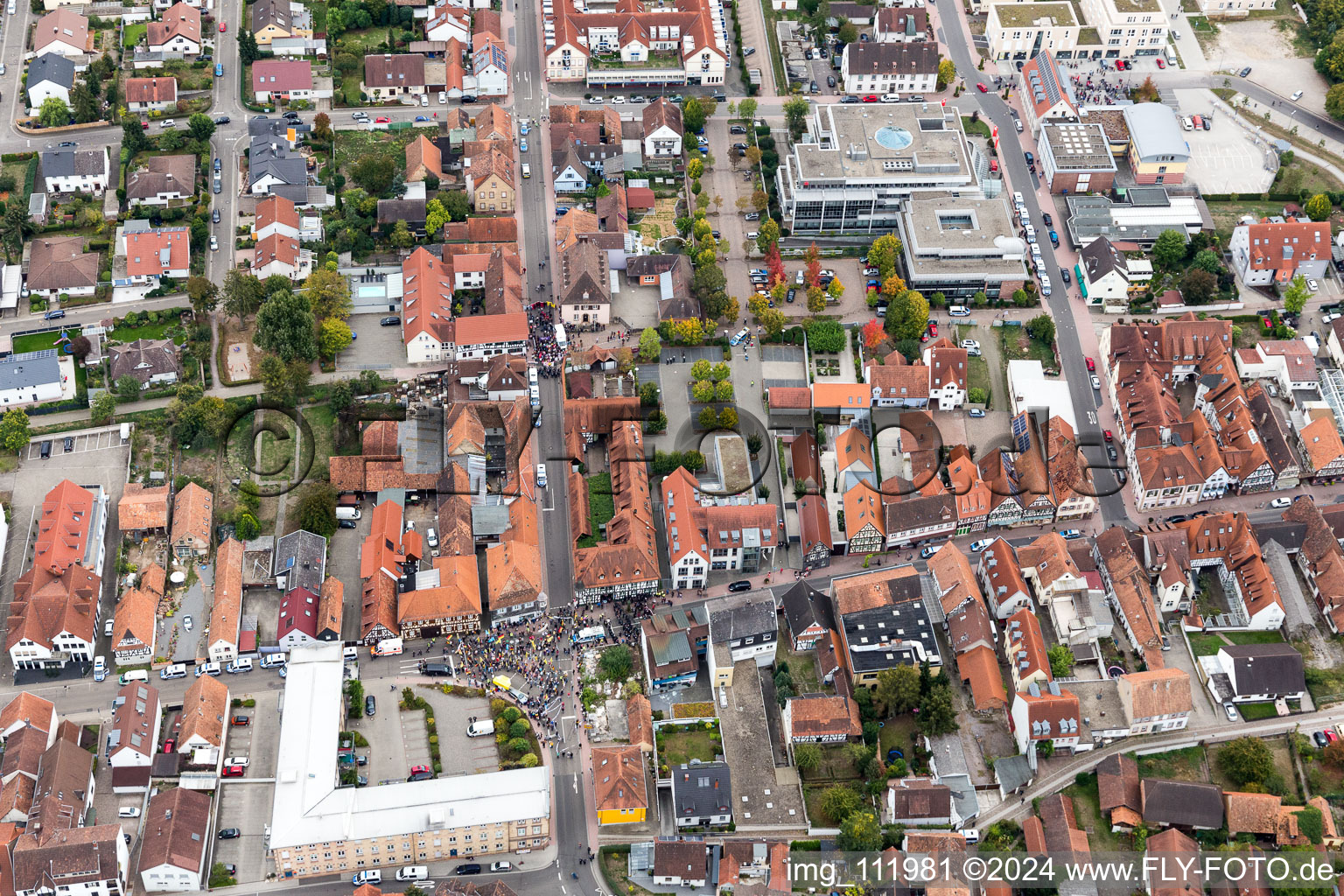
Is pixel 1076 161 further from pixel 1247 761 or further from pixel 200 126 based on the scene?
pixel 200 126

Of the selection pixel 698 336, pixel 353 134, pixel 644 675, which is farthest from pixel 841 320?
pixel 353 134

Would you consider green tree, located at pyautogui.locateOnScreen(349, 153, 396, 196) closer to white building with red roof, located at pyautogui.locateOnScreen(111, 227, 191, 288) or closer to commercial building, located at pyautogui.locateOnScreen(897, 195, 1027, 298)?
white building with red roof, located at pyautogui.locateOnScreen(111, 227, 191, 288)

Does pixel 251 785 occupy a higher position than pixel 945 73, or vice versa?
pixel 945 73

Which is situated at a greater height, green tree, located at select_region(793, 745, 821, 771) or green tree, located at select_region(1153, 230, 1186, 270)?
green tree, located at select_region(1153, 230, 1186, 270)

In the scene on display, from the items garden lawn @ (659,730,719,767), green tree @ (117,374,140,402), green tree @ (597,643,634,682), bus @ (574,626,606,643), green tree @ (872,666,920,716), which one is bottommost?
garden lawn @ (659,730,719,767)

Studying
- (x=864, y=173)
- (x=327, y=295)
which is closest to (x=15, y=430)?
(x=327, y=295)

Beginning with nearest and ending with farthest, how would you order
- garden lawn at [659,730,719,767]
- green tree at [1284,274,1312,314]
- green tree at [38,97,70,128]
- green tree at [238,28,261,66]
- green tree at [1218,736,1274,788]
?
1. green tree at [1218,736,1274,788]
2. garden lawn at [659,730,719,767]
3. green tree at [1284,274,1312,314]
4. green tree at [38,97,70,128]
5. green tree at [238,28,261,66]

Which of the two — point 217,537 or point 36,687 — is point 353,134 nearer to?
point 217,537

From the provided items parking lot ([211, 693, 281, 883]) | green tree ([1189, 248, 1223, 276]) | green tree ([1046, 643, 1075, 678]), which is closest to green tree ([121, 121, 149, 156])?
parking lot ([211, 693, 281, 883])
